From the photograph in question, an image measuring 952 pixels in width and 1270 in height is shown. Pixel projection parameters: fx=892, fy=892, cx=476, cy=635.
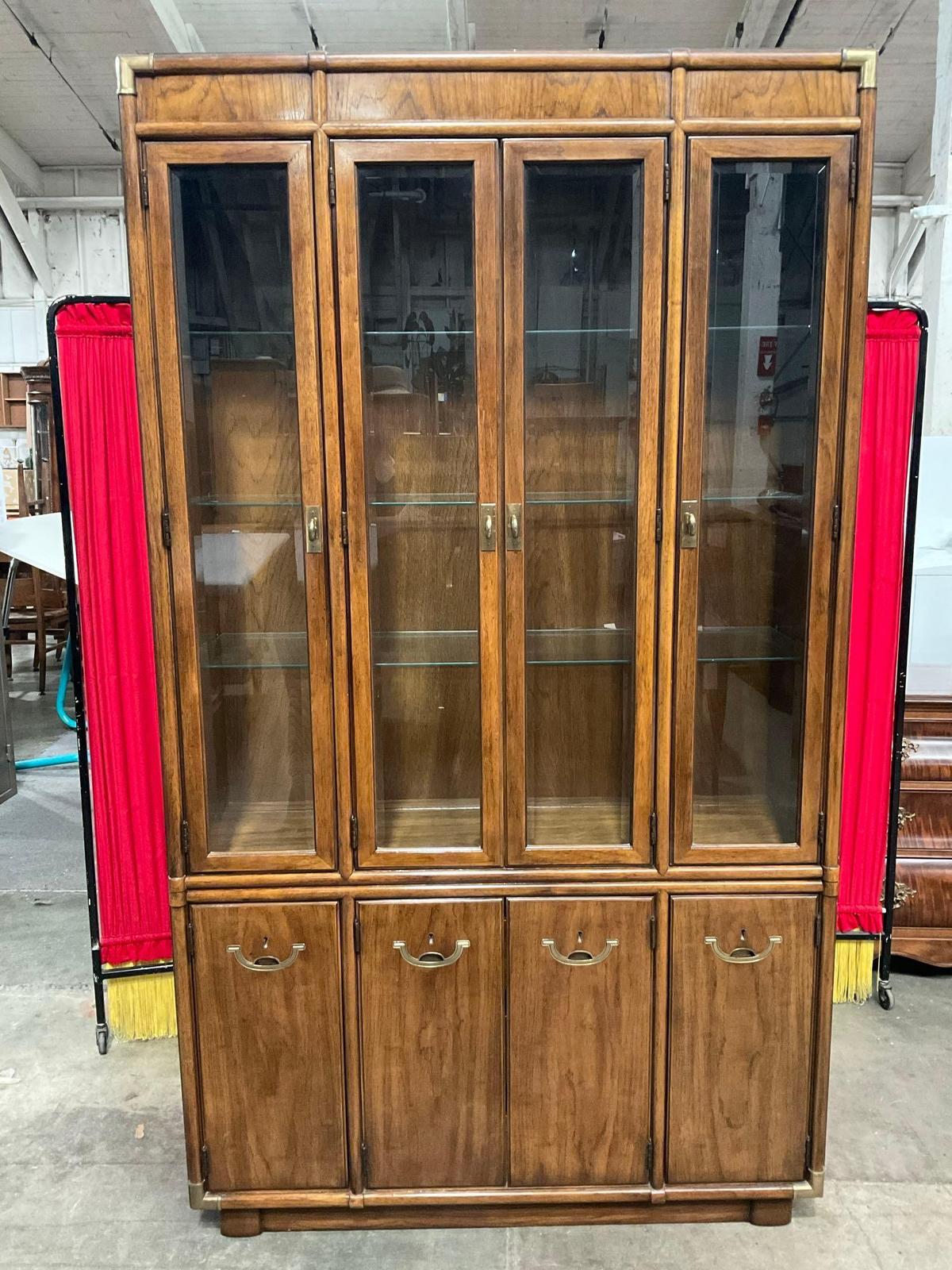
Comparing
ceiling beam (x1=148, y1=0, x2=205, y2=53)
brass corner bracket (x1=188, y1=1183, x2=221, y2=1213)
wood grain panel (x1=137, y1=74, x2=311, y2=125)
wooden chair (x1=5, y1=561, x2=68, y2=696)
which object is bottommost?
brass corner bracket (x1=188, y1=1183, x2=221, y2=1213)

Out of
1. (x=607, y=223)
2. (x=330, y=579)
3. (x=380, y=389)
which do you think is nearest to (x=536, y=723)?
(x=330, y=579)

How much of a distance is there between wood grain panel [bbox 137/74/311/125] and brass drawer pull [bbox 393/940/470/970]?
1.56m

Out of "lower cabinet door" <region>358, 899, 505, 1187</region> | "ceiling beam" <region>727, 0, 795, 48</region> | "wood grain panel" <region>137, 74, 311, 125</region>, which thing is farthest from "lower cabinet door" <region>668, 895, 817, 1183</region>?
"ceiling beam" <region>727, 0, 795, 48</region>

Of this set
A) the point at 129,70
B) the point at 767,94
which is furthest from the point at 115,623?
the point at 767,94

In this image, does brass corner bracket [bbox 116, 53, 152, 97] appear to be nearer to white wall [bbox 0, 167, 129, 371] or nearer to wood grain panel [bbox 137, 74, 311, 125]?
wood grain panel [bbox 137, 74, 311, 125]

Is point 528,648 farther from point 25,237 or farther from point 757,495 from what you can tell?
point 25,237

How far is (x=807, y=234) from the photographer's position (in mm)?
1655

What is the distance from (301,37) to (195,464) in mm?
4878

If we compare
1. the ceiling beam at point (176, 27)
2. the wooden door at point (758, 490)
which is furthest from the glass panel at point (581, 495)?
the ceiling beam at point (176, 27)

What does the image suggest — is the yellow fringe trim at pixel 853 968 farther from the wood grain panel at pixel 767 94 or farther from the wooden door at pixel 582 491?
the wood grain panel at pixel 767 94

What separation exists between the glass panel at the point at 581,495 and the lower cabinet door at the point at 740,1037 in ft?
0.96

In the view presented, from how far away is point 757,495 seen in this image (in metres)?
1.79

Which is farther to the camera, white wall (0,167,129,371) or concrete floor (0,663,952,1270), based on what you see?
white wall (0,167,129,371)

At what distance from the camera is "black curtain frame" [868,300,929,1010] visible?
238cm
